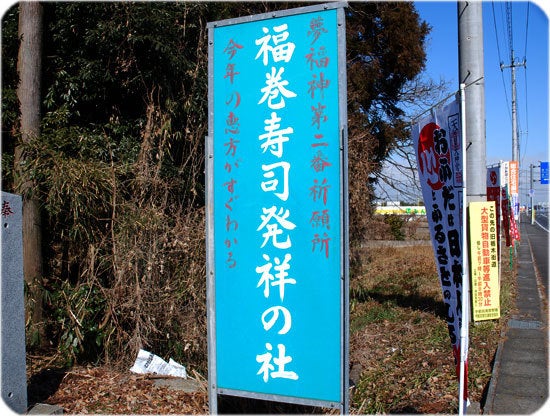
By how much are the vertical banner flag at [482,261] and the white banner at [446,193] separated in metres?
3.71

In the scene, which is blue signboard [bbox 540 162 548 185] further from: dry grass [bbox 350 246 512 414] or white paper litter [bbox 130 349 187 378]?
white paper litter [bbox 130 349 187 378]

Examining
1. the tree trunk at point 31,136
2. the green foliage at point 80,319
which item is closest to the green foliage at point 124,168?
the green foliage at point 80,319

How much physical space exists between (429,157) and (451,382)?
2725 millimetres

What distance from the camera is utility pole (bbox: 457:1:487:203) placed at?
769cm

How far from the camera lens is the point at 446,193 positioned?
4.24 m

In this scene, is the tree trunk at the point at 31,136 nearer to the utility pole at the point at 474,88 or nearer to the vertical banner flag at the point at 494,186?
the utility pole at the point at 474,88

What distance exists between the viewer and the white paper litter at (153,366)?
554cm

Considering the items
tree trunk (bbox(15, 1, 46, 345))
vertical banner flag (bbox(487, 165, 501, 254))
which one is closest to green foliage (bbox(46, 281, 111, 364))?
tree trunk (bbox(15, 1, 46, 345))

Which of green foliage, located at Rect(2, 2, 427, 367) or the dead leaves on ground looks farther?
green foliage, located at Rect(2, 2, 427, 367)

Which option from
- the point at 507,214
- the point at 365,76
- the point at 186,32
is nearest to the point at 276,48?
the point at 186,32

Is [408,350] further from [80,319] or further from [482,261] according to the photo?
[80,319]

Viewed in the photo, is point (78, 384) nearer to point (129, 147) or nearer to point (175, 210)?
point (175, 210)

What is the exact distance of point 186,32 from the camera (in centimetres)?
813

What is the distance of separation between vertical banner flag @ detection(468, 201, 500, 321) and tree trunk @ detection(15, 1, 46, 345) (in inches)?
248
